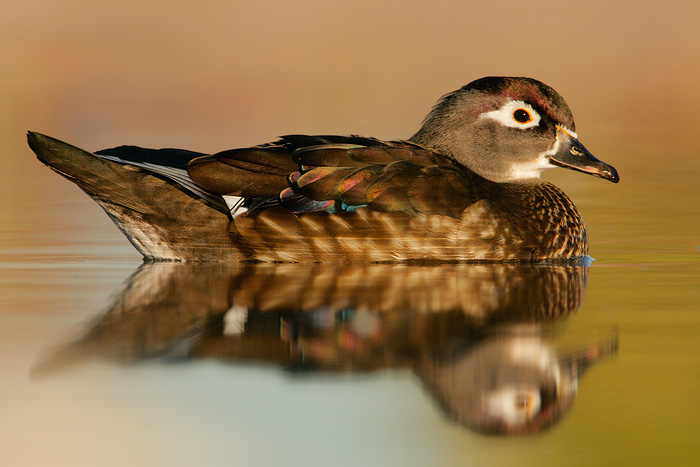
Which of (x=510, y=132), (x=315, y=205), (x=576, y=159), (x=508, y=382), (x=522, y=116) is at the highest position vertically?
(x=522, y=116)

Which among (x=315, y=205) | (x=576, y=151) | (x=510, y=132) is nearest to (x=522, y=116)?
(x=510, y=132)

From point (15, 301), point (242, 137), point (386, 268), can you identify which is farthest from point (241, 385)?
point (242, 137)

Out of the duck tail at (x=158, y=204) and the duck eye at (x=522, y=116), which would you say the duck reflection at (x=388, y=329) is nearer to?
the duck tail at (x=158, y=204)

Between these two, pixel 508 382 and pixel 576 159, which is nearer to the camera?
pixel 508 382

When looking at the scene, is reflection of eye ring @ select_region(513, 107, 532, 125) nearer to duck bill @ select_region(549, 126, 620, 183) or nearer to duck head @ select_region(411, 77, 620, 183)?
duck head @ select_region(411, 77, 620, 183)

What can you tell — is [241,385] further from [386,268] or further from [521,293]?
[386,268]

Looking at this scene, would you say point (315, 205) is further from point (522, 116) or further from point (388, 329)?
point (388, 329)

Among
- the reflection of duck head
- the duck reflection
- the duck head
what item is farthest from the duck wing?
the reflection of duck head
